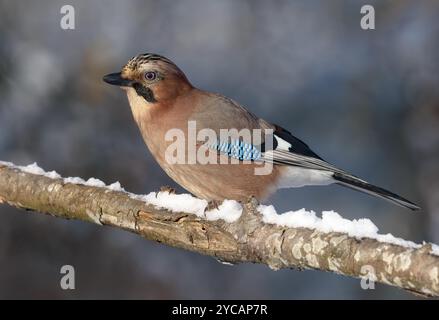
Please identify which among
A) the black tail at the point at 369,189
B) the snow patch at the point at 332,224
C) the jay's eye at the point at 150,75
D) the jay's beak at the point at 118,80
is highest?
the jay's eye at the point at 150,75

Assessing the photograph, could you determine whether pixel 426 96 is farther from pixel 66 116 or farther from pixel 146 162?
pixel 66 116

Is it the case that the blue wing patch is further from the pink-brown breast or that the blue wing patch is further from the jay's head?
the jay's head

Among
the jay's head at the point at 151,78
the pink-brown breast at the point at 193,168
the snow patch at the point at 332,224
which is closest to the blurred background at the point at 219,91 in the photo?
the pink-brown breast at the point at 193,168

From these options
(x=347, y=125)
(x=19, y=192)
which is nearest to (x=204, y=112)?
(x=19, y=192)

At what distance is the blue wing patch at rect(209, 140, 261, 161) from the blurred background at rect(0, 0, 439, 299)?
2.33 meters

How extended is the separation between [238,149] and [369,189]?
2.56 ft

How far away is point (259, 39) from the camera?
805cm

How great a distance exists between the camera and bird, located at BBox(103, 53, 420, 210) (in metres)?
4.59

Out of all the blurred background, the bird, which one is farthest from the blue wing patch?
the blurred background

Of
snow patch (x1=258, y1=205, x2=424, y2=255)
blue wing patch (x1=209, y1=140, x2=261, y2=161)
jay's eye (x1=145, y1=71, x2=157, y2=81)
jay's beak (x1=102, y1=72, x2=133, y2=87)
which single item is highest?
jay's eye (x1=145, y1=71, x2=157, y2=81)

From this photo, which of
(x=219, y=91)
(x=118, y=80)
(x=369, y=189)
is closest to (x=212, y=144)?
(x=118, y=80)

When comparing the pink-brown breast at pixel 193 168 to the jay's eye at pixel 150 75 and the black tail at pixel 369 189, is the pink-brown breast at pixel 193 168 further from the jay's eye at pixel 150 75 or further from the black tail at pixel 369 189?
the black tail at pixel 369 189

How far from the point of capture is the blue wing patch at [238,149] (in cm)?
461
